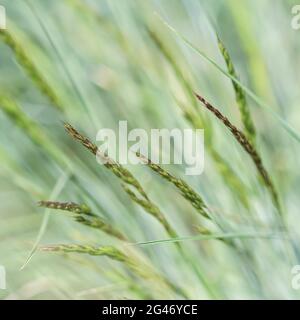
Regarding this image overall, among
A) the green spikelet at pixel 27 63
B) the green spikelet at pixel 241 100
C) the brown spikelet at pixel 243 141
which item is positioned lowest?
the brown spikelet at pixel 243 141

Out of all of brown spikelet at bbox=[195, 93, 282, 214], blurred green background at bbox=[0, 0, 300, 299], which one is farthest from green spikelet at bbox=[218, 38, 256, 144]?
blurred green background at bbox=[0, 0, 300, 299]

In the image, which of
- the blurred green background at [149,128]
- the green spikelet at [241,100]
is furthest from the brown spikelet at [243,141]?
the blurred green background at [149,128]

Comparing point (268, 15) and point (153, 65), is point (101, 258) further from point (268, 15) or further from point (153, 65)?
point (268, 15)

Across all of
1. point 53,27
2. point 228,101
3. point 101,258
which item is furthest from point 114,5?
point 101,258

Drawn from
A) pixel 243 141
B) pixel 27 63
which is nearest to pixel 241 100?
pixel 243 141

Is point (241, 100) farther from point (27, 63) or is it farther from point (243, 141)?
point (27, 63)

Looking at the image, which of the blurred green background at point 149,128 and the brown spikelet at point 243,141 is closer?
the brown spikelet at point 243,141

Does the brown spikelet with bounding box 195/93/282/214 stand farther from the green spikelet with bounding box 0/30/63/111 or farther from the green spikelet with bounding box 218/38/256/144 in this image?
the green spikelet with bounding box 0/30/63/111

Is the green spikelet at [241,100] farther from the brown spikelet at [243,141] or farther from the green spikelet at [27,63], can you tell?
the green spikelet at [27,63]
